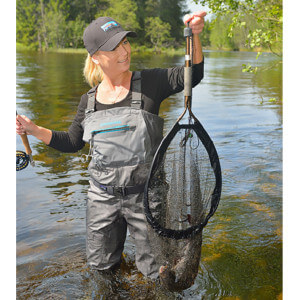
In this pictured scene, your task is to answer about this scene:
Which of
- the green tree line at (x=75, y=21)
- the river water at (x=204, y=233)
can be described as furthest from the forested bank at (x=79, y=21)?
the river water at (x=204, y=233)

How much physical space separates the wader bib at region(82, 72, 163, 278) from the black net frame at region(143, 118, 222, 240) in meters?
0.14

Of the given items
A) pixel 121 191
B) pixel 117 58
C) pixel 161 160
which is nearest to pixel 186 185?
pixel 161 160

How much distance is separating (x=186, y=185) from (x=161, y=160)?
38 cm

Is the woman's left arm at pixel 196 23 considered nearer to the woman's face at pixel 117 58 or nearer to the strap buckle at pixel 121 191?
the woman's face at pixel 117 58

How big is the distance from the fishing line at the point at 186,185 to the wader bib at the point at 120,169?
0.46 feet

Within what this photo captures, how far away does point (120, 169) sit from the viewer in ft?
10.1

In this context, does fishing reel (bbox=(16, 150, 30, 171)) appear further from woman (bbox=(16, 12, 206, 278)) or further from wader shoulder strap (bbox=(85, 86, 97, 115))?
wader shoulder strap (bbox=(85, 86, 97, 115))

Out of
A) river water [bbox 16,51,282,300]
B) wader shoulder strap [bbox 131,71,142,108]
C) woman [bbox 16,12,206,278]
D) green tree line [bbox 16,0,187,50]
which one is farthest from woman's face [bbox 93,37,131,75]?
green tree line [bbox 16,0,187,50]

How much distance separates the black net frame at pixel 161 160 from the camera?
293cm

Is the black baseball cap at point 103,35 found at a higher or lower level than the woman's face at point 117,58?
higher

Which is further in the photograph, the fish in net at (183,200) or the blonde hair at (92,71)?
the blonde hair at (92,71)

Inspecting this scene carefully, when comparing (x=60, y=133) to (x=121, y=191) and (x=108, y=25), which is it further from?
(x=108, y=25)
